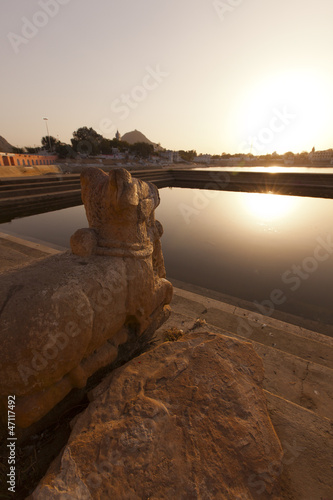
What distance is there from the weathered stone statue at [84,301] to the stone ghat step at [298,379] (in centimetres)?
111

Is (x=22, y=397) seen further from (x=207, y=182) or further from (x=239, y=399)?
(x=207, y=182)

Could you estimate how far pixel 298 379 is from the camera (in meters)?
2.36

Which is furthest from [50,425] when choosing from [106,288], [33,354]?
[106,288]

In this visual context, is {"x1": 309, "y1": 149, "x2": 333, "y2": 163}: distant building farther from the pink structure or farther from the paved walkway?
the paved walkway

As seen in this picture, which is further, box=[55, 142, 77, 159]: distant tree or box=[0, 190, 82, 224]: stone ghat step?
box=[55, 142, 77, 159]: distant tree

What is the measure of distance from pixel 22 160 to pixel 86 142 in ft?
62.3

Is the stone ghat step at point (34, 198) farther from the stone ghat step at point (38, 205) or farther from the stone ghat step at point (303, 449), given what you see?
the stone ghat step at point (303, 449)

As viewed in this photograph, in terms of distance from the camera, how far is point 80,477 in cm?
124

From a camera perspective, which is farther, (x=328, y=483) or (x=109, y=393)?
(x=109, y=393)

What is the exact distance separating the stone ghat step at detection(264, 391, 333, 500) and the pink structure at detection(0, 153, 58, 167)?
101 feet

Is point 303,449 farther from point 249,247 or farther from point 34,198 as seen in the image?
point 34,198

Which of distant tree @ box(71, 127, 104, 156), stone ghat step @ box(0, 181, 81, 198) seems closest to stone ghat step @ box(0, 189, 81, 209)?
stone ghat step @ box(0, 181, 81, 198)

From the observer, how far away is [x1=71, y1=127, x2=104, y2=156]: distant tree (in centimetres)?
4588

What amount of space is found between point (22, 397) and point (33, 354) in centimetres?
32
